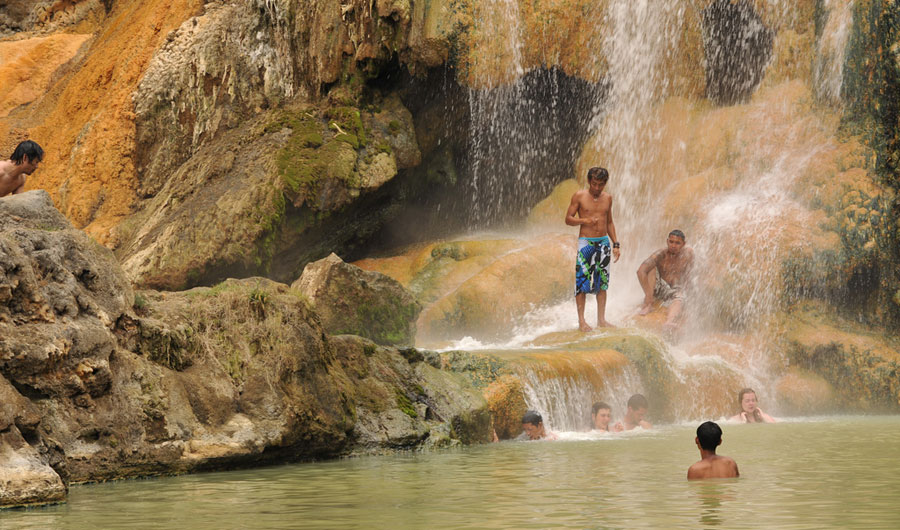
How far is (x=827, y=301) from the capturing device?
13.8 m

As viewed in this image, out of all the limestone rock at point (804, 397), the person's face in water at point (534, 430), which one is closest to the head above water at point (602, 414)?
the person's face in water at point (534, 430)

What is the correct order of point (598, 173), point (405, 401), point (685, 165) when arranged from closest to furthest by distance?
point (405, 401), point (598, 173), point (685, 165)

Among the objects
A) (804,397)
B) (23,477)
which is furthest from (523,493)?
(804,397)

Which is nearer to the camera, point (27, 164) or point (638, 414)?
point (27, 164)

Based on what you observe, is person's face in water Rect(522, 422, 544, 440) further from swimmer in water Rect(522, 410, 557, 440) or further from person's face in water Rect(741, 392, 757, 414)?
person's face in water Rect(741, 392, 757, 414)

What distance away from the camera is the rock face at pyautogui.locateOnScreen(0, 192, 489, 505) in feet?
21.5

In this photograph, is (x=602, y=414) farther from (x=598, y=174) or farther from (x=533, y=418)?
(x=598, y=174)

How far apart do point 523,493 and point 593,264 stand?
6.96 metres

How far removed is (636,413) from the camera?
1080 centimetres

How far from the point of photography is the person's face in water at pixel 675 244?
1403 cm

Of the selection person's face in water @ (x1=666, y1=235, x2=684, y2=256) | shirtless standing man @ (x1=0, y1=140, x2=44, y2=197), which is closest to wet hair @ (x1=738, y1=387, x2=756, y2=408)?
person's face in water @ (x1=666, y1=235, x2=684, y2=256)

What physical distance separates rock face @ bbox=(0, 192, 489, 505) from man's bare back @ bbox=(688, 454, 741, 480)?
2963mm

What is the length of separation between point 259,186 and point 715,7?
8.07 meters

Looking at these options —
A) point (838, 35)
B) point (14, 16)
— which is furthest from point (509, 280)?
point (14, 16)
